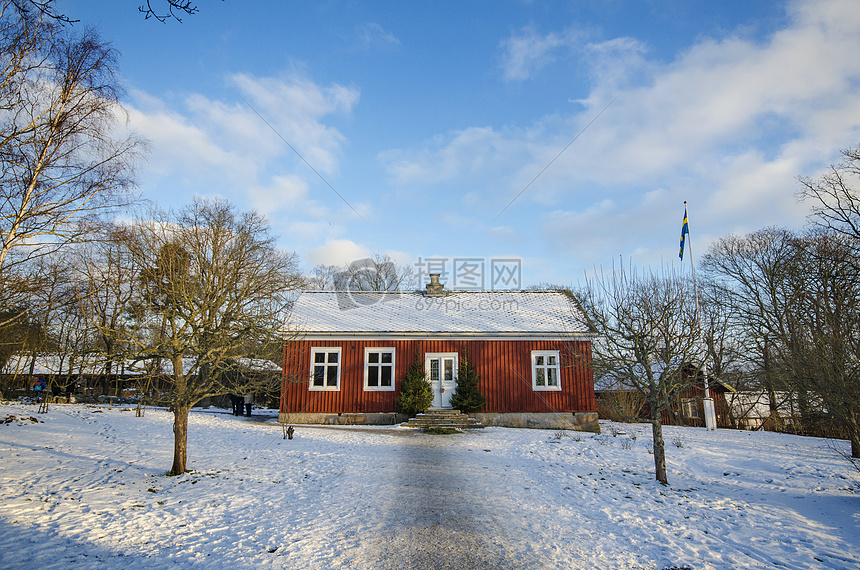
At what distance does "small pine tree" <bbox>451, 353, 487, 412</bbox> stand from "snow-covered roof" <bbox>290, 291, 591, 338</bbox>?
1688 millimetres

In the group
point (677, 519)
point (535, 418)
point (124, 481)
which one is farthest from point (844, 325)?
point (124, 481)

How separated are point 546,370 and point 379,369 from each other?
6816 mm

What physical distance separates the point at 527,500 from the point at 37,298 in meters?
9.90

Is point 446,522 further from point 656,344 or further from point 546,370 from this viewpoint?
point 546,370

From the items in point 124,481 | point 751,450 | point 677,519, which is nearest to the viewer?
point 677,519

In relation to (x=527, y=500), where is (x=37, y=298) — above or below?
above

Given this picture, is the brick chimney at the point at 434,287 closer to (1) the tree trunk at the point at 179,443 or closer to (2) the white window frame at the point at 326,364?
(2) the white window frame at the point at 326,364

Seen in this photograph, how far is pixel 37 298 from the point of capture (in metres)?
8.76

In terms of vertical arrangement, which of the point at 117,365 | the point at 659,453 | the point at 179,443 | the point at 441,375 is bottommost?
the point at 659,453

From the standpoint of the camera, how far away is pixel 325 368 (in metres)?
18.5

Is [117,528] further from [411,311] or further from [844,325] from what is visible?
[411,311]

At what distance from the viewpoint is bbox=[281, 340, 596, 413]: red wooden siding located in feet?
59.5

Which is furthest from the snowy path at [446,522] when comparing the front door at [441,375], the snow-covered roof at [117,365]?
the front door at [441,375]

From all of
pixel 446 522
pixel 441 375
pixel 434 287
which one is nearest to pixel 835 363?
pixel 446 522
